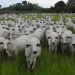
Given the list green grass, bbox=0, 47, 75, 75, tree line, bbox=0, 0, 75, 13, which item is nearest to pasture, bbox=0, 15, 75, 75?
Answer: green grass, bbox=0, 47, 75, 75

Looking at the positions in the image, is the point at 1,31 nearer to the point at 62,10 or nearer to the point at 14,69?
the point at 14,69

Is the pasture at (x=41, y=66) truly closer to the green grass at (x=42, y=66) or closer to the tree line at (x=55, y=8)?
the green grass at (x=42, y=66)

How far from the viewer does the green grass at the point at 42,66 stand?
7.08 meters

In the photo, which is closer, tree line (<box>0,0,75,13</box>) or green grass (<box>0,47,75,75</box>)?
green grass (<box>0,47,75,75</box>)

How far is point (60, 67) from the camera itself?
7.66 metres

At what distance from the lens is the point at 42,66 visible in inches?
314

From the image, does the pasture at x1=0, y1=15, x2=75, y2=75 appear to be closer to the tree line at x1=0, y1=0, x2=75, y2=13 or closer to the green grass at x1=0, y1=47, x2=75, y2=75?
the green grass at x1=0, y1=47, x2=75, y2=75

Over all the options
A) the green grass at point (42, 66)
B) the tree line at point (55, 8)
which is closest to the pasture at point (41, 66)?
the green grass at point (42, 66)

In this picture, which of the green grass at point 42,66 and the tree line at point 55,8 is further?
the tree line at point 55,8

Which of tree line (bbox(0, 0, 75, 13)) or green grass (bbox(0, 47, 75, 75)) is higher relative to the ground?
green grass (bbox(0, 47, 75, 75))

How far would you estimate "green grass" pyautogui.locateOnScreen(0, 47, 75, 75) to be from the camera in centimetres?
708

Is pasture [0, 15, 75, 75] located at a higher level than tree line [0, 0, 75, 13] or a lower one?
higher

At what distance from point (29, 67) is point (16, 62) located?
0.57 meters

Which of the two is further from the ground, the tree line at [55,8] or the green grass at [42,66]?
the green grass at [42,66]
